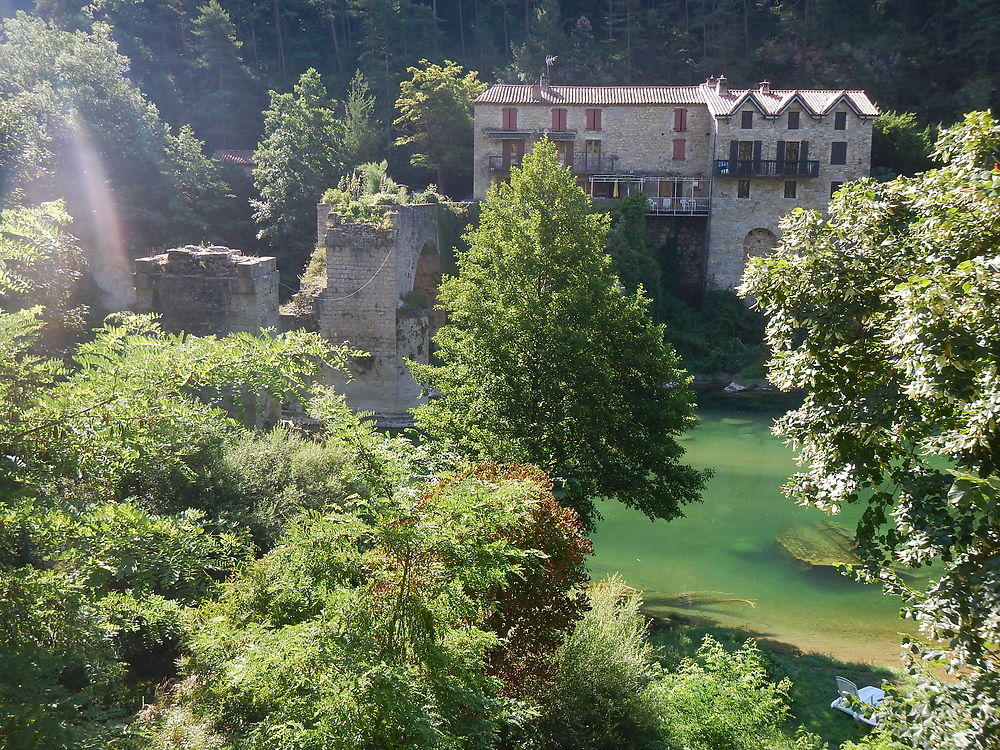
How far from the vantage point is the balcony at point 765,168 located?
114 feet

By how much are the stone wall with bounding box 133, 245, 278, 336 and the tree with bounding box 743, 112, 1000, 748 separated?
1254 cm

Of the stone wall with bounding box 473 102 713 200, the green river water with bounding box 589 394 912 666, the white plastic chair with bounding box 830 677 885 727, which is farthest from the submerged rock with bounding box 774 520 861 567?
the stone wall with bounding box 473 102 713 200

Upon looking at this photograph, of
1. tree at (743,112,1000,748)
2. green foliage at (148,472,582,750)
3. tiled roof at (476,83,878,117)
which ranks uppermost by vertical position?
tiled roof at (476,83,878,117)

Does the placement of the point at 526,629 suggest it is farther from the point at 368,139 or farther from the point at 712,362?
the point at 368,139

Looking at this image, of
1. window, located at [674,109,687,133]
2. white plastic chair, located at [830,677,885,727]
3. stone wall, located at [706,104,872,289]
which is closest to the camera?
white plastic chair, located at [830,677,885,727]

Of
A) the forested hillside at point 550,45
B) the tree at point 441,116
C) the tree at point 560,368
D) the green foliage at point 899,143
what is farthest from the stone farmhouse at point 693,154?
the tree at point 560,368

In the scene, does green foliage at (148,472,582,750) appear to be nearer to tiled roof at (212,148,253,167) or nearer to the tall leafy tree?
tiled roof at (212,148,253,167)

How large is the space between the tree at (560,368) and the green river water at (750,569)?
2.96 meters

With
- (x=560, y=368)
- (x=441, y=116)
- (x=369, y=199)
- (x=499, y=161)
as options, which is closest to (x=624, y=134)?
(x=499, y=161)

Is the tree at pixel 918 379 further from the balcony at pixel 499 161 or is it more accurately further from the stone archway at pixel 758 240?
the balcony at pixel 499 161

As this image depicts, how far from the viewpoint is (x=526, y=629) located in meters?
7.80

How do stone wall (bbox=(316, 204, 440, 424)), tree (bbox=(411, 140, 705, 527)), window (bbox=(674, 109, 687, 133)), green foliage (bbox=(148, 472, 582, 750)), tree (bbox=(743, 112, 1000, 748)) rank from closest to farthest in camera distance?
green foliage (bbox=(148, 472, 582, 750))
tree (bbox=(743, 112, 1000, 748))
tree (bbox=(411, 140, 705, 527))
stone wall (bbox=(316, 204, 440, 424))
window (bbox=(674, 109, 687, 133))

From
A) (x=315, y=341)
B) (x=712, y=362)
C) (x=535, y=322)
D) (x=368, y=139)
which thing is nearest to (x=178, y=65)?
(x=368, y=139)

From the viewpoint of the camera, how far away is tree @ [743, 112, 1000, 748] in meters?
5.10
